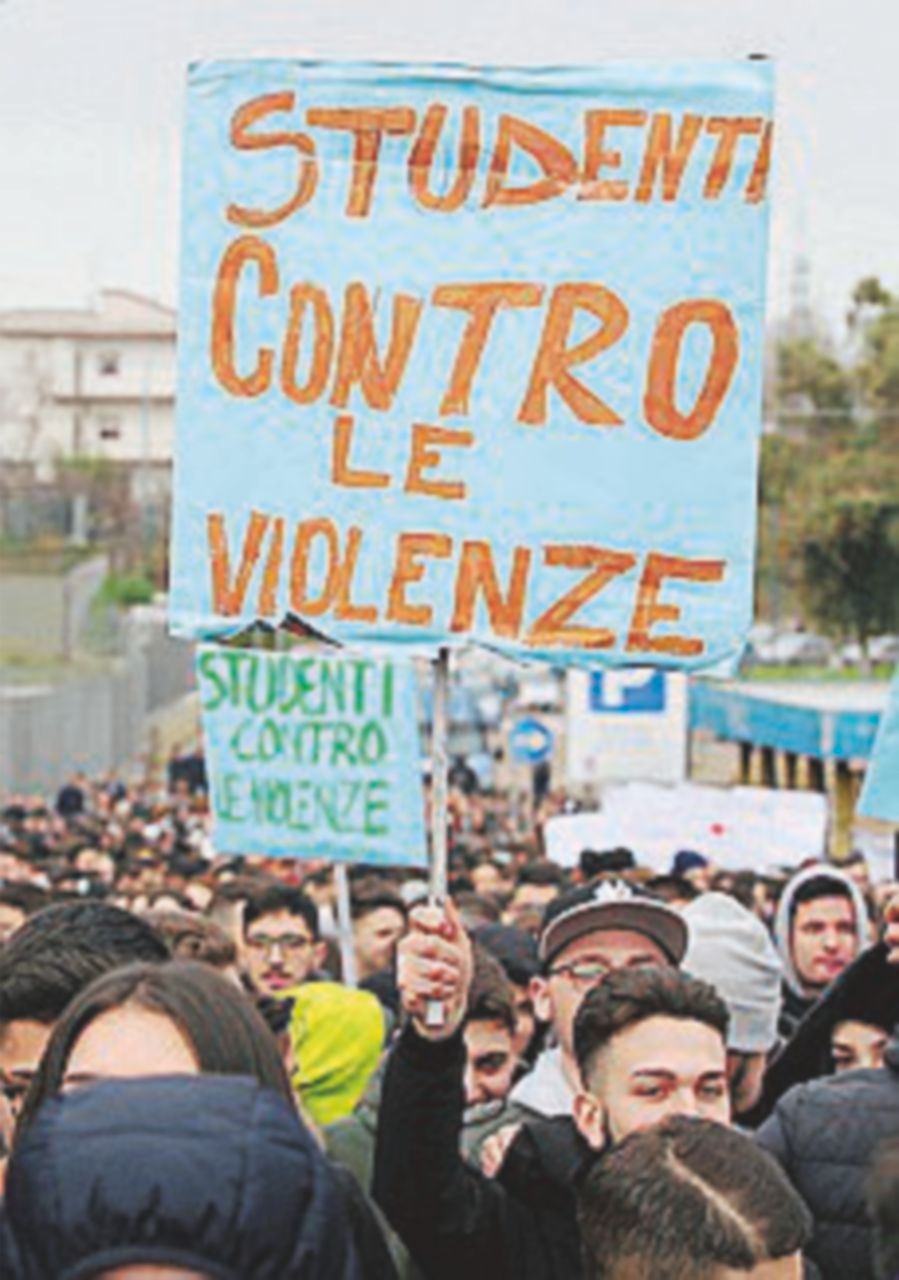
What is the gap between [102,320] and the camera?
124 m

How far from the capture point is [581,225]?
5527mm

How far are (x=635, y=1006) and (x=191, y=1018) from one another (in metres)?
1.32

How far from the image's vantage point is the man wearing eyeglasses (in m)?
9.25

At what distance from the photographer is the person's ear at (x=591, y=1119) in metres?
4.80

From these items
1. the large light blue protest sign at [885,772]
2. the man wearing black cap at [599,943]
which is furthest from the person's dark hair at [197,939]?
the large light blue protest sign at [885,772]

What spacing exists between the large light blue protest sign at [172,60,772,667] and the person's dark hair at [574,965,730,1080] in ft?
2.11

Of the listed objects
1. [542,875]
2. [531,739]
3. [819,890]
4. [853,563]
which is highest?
[819,890]

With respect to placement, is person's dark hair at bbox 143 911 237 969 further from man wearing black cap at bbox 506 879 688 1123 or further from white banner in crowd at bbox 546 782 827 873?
white banner in crowd at bbox 546 782 827 873

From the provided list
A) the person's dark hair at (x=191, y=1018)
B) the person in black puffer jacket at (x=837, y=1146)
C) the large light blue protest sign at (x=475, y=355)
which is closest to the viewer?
the person's dark hair at (x=191, y=1018)

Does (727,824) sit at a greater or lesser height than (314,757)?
lesser

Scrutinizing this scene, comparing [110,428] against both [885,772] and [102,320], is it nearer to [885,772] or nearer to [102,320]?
[102,320]

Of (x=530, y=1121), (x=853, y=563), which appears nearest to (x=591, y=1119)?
(x=530, y=1121)

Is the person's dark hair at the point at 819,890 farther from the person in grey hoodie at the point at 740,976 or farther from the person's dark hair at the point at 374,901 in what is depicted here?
the person's dark hair at the point at 374,901

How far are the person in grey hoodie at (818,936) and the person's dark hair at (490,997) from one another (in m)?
2.15
